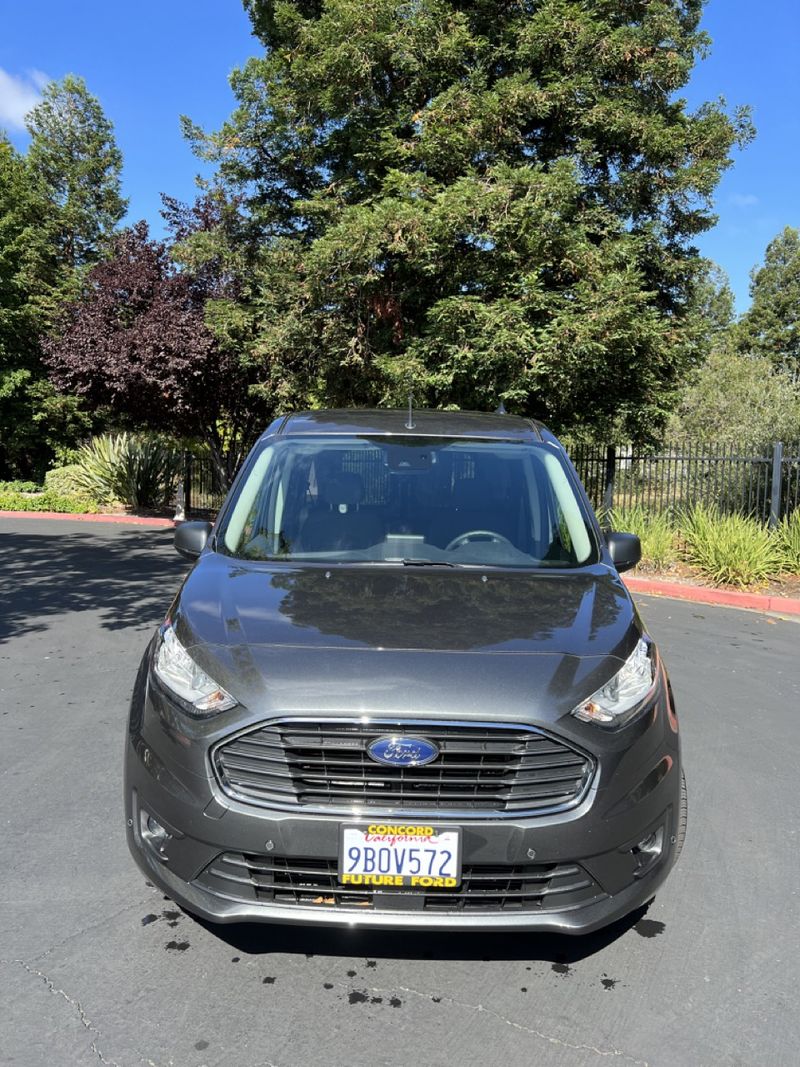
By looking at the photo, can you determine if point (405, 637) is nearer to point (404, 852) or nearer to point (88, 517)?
point (404, 852)

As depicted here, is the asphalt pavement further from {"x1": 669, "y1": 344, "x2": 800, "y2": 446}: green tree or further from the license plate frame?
{"x1": 669, "y1": 344, "x2": 800, "y2": 446}: green tree

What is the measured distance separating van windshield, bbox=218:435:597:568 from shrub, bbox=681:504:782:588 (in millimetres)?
8092

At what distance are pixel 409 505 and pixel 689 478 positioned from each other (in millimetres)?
11023

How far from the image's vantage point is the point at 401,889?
2416 mm

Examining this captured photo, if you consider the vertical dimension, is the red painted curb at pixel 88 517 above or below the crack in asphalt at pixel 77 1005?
below

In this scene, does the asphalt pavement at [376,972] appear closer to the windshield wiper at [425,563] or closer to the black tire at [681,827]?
the black tire at [681,827]

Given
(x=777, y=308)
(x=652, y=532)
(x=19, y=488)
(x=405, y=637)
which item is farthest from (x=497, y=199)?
(x=777, y=308)

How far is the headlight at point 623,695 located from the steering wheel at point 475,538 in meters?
1.01

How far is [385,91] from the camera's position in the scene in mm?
13562

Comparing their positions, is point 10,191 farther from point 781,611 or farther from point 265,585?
point 265,585

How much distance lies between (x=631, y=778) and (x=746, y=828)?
1729 mm

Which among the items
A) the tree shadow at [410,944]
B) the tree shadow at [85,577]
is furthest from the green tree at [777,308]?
the tree shadow at [410,944]

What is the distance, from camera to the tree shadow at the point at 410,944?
282cm

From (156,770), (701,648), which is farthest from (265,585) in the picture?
(701,648)
